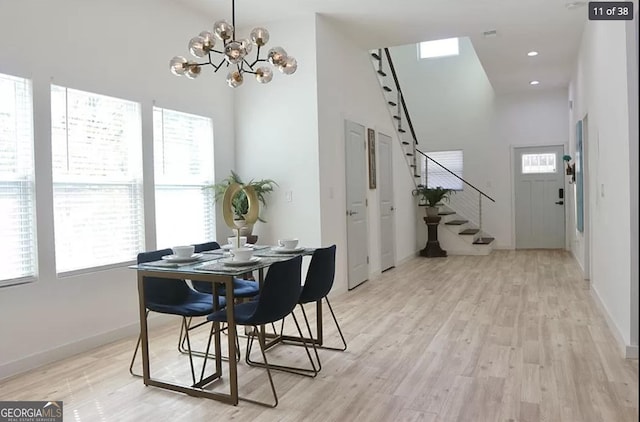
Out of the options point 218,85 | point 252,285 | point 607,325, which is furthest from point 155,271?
point 607,325

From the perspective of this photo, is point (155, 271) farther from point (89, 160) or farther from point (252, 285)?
point (89, 160)

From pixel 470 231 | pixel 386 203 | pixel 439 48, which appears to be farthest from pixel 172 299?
pixel 439 48

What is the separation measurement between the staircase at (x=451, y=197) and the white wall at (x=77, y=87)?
3.55 metres

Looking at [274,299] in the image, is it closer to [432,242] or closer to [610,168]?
[610,168]

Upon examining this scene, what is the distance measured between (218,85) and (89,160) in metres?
1.92

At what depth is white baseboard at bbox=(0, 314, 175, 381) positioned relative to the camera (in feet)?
10.7

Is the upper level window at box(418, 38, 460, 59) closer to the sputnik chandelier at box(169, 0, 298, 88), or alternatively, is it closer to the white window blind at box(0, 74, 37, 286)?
the sputnik chandelier at box(169, 0, 298, 88)

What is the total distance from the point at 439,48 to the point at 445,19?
4.70 m

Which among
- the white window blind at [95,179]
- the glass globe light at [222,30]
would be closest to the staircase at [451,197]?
the white window blind at [95,179]

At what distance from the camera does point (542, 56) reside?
272 inches

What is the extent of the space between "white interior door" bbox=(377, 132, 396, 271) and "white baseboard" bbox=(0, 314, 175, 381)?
3579 millimetres

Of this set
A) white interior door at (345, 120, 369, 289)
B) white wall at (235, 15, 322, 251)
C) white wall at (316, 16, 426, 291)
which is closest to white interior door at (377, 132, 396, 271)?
white wall at (316, 16, 426, 291)

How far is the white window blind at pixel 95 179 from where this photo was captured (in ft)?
12.1

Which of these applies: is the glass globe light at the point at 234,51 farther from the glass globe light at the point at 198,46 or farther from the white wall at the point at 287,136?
the white wall at the point at 287,136
